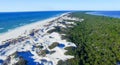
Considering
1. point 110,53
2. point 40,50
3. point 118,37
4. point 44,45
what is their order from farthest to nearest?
point 118,37 < point 44,45 < point 40,50 < point 110,53

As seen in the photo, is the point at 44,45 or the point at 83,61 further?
the point at 44,45

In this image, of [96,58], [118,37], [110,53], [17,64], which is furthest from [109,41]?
[17,64]

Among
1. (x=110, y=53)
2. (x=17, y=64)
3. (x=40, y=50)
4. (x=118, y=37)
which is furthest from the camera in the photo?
(x=118, y=37)

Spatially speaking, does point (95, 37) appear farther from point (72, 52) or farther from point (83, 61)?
point (83, 61)

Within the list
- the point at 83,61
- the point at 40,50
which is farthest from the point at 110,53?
the point at 40,50

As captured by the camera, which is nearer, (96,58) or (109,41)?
(96,58)

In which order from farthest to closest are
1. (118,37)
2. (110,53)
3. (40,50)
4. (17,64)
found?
1. (118,37)
2. (40,50)
3. (110,53)
4. (17,64)

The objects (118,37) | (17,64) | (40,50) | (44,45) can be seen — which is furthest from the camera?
(118,37)

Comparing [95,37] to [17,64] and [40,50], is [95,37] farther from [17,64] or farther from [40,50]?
[17,64]
